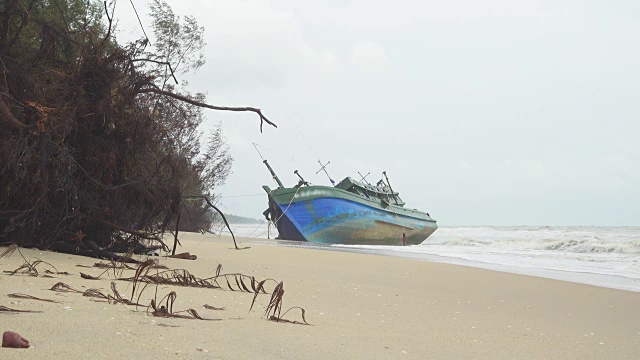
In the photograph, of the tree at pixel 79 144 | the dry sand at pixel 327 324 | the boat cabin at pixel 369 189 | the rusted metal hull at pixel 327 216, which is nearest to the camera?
the dry sand at pixel 327 324

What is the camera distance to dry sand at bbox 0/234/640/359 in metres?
1.97

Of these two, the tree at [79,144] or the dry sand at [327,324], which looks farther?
the tree at [79,144]

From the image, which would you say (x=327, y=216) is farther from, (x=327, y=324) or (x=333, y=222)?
(x=327, y=324)

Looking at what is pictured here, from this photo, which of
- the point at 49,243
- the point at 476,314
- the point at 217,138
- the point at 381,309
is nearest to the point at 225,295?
the point at 381,309

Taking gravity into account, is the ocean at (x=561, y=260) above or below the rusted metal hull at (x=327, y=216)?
below

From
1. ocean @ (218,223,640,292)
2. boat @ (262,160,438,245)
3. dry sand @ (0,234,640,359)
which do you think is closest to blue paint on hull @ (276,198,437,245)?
boat @ (262,160,438,245)

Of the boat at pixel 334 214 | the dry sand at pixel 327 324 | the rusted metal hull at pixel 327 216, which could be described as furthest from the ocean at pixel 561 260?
Answer: the rusted metal hull at pixel 327 216

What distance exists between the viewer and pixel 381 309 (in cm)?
391

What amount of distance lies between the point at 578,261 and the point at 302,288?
11.5m

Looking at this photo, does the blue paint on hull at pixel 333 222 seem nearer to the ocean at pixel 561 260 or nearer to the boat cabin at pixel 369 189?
the boat cabin at pixel 369 189

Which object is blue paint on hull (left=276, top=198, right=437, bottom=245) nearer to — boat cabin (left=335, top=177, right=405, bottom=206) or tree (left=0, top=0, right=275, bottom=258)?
boat cabin (left=335, top=177, right=405, bottom=206)

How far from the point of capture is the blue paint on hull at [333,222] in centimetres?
2489

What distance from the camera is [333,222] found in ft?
82.0

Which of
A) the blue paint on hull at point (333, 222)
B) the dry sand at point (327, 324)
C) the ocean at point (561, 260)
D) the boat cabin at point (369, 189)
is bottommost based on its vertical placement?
the dry sand at point (327, 324)
